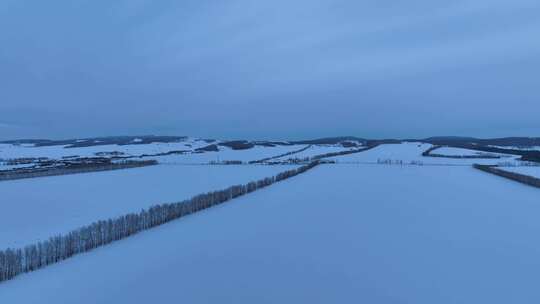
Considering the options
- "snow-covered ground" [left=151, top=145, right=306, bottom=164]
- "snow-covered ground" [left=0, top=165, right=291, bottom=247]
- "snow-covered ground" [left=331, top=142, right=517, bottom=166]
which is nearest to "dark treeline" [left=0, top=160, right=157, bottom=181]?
"snow-covered ground" [left=0, top=165, right=291, bottom=247]

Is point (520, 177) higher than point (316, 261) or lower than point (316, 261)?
higher

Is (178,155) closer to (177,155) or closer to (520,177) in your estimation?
(177,155)

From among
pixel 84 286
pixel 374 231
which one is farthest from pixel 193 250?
pixel 374 231

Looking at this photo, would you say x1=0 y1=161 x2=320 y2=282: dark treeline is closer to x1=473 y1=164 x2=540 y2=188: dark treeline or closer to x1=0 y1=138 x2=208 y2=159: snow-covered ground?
x1=473 y1=164 x2=540 y2=188: dark treeline

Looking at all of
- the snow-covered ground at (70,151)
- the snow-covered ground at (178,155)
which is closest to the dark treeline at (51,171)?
the snow-covered ground at (178,155)

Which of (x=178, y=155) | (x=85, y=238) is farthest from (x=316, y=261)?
(x=178, y=155)

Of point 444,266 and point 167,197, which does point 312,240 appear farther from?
point 167,197
